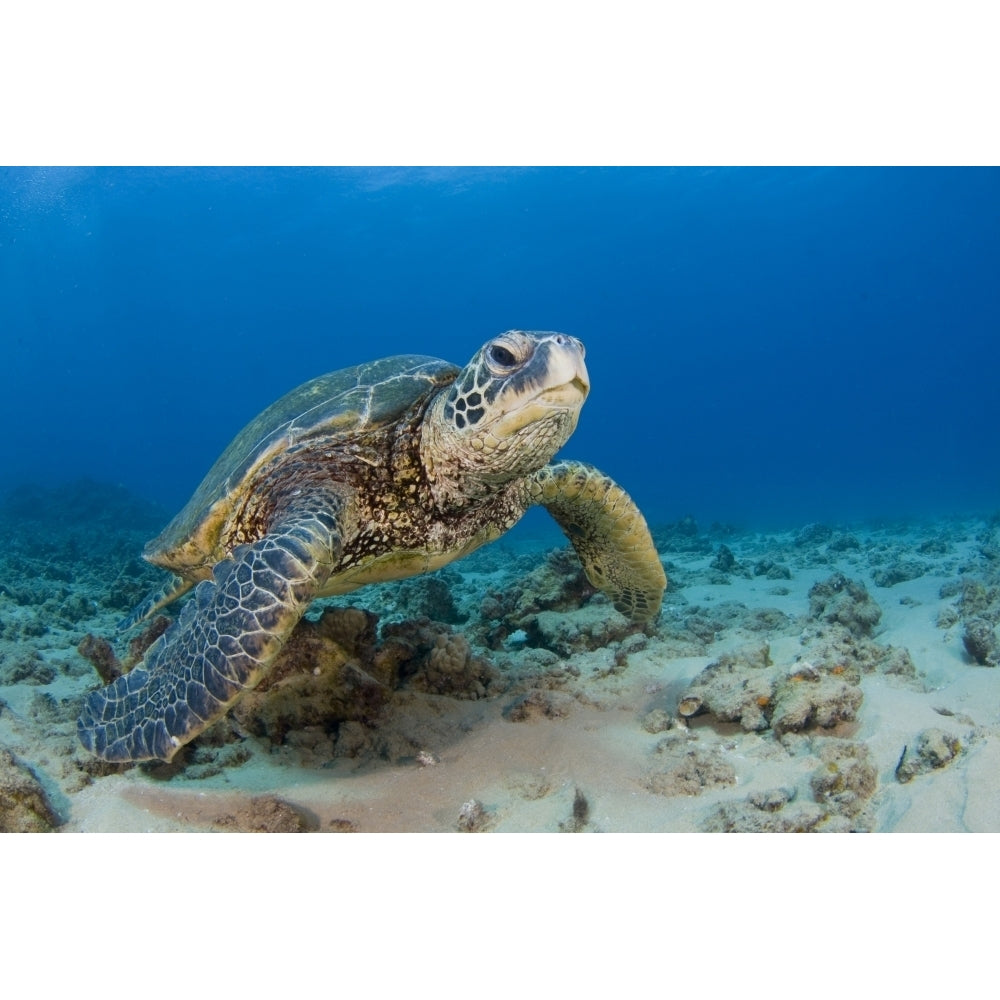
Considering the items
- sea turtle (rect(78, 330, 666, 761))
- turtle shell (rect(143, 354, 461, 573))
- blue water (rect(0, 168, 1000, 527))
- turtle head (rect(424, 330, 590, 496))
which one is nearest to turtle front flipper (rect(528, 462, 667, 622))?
sea turtle (rect(78, 330, 666, 761))

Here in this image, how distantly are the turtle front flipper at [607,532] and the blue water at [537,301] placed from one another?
34562 mm

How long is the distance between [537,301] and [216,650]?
295ft

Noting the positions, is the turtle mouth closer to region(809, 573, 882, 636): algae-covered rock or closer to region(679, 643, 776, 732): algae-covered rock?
region(679, 643, 776, 732): algae-covered rock

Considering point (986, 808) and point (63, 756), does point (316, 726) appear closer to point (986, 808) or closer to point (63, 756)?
point (63, 756)

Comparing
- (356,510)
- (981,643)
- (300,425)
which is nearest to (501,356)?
(356,510)

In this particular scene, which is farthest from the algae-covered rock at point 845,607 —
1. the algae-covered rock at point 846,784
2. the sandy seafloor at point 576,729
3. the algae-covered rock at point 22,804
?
the algae-covered rock at point 22,804

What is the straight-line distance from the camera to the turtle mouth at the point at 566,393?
2.77 metres

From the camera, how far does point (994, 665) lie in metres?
3.42

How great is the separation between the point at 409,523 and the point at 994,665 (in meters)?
3.41

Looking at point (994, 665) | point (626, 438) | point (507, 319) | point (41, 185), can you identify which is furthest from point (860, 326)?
point (994, 665)

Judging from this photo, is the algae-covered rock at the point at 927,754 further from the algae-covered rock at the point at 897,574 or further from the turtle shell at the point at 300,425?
the algae-covered rock at the point at 897,574

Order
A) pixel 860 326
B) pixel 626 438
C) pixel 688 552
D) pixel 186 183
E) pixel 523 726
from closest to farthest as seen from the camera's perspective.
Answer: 1. pixel 523 726
2. pixel 688 552
3. pixel 186 183
4. pixel 860 326
5. pixel 626 438

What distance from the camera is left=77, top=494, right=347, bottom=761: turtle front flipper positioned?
2.46 metres

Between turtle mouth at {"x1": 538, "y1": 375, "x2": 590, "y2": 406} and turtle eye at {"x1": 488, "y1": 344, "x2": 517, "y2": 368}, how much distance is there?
0.23 m
